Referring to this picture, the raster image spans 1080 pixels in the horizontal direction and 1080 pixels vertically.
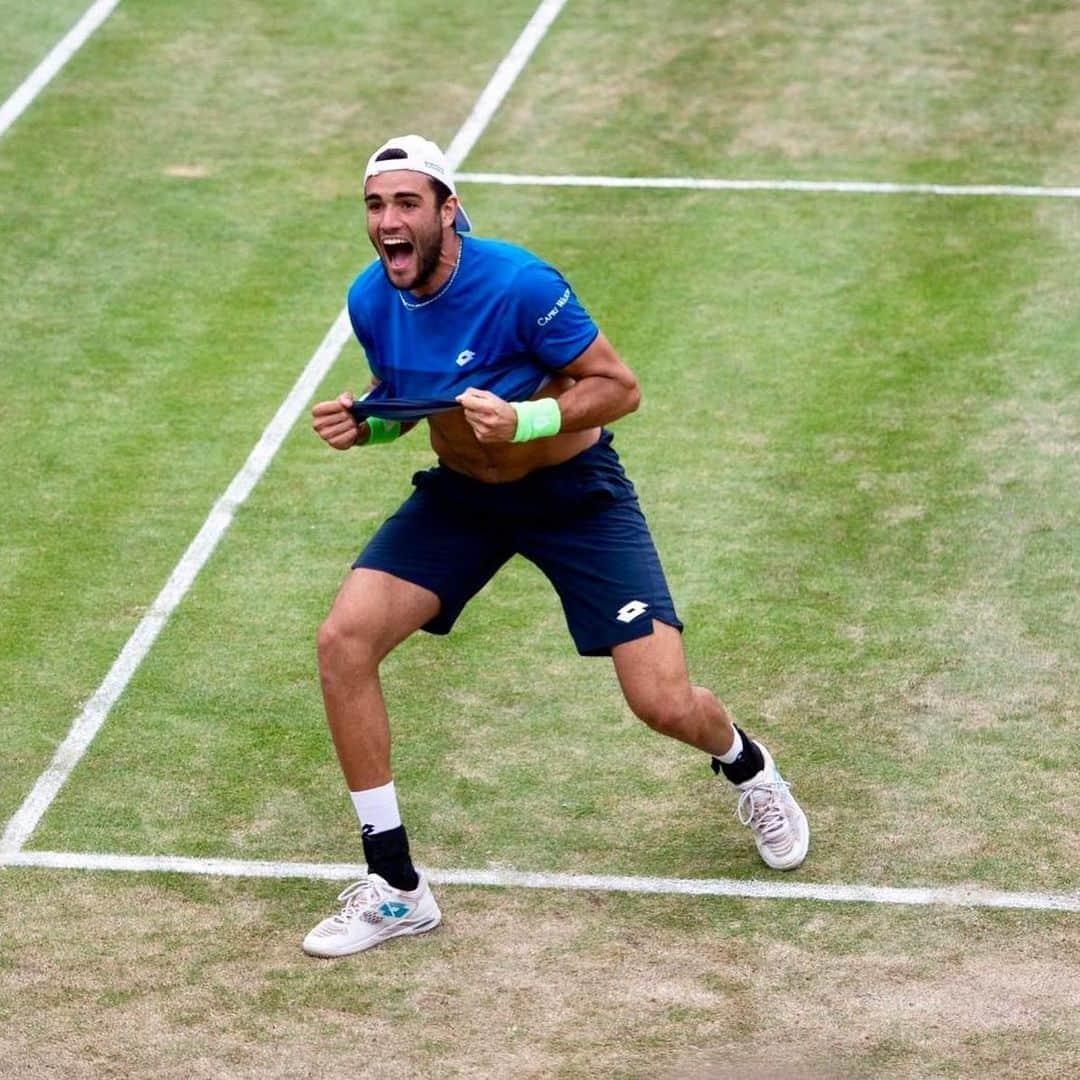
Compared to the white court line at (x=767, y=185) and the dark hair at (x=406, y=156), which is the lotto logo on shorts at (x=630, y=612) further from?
the white court line at (x=767, y=185)

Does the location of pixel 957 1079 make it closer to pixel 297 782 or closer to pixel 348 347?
pixel 297 782

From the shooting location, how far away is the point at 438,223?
7543 mm

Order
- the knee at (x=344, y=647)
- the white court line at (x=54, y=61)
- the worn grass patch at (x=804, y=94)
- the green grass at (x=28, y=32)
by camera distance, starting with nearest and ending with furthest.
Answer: the knee at (x=344, y=647) → the worn grass patch at (x=804, y=94) → the white court line at (x=54, y=61) → the green grass at (x=28, y=32)

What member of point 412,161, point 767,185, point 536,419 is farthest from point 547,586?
point 767,185

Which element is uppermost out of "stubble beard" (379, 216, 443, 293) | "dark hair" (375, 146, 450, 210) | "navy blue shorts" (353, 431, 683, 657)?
"dark hair" (375, 146, 450, 210)

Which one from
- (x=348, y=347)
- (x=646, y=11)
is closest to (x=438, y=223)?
(x=348, y=347)

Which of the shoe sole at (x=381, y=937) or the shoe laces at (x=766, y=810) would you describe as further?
the shoe laces at (x=766, y=810)

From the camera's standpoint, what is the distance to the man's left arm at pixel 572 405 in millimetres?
7215

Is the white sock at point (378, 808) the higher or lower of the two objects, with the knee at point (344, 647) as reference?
lower

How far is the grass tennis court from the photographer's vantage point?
24.0 ft

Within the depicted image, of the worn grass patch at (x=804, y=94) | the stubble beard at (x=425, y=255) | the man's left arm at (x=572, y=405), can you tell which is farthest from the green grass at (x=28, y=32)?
the man's left arm at (x=572, y=405)

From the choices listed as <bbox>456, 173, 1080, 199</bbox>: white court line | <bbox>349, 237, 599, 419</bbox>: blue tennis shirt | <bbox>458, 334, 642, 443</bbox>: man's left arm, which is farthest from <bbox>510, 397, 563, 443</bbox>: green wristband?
<bbox>456, 173, 1080, 199</bbox>: white court line

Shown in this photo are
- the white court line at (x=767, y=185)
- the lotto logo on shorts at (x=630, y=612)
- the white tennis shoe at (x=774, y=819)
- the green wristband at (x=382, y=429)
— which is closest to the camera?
the lotto logo on shorts at (x=630, y=612)

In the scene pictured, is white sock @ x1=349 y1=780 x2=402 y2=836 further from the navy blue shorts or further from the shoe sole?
the navy blue shorts
